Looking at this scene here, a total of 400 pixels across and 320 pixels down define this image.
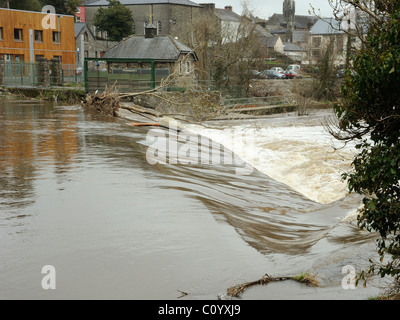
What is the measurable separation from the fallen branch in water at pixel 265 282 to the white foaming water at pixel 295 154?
371cm

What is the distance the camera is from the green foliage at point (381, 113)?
597 centimetres

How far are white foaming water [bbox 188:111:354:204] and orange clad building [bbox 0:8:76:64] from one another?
1141 inches

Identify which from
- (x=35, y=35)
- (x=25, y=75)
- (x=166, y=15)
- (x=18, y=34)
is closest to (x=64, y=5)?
(x=166, y=15)

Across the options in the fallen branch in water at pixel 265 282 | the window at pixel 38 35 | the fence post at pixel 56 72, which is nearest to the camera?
the fallen branch in water at pixel 265 282

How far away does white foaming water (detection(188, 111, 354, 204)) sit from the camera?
55.5 feet

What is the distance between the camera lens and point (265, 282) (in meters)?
7.57

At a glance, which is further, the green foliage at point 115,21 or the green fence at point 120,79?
the green foliage at point 115,21

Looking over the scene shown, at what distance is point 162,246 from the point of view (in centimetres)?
871

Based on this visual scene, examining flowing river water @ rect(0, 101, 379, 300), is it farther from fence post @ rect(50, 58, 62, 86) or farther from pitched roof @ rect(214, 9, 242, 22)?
pitched roof @ rect(214, 9, 242, 22)

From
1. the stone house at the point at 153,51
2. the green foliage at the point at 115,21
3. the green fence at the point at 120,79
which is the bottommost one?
the green fence at the point at 120,79

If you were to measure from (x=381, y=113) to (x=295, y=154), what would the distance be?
1603 cm

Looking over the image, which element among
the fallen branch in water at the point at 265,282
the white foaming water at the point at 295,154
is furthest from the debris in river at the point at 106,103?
the fallen branch in water at the point at 265,282

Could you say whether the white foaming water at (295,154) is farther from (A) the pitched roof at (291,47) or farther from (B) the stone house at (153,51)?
(A) the pitched roof at (291,47)

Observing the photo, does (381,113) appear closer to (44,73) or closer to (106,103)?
(106,103)
